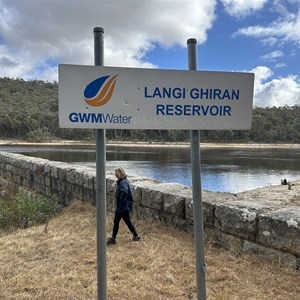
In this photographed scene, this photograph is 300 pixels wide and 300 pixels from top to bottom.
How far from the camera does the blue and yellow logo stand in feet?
7.21

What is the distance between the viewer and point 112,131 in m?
84.1

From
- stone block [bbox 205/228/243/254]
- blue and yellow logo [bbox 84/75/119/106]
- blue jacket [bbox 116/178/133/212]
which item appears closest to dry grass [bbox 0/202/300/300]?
stone block [bbox 205/228/243/254]

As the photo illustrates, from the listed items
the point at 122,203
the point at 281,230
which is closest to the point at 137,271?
the point at 122,203

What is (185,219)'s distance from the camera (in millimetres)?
5020

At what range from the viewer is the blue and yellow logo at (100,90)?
2.20m

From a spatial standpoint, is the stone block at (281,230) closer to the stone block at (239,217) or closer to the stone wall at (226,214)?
the stone wall at (226,214)

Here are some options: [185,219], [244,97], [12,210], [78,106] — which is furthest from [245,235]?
[12,210]

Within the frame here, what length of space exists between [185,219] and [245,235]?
1.10 meters

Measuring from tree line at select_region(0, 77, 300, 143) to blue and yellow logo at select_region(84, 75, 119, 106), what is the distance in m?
68.9

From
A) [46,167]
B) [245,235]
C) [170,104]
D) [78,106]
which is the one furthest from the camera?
[46,167]

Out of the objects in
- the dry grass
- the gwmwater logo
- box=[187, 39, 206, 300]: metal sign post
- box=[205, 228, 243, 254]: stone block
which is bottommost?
the dry grass

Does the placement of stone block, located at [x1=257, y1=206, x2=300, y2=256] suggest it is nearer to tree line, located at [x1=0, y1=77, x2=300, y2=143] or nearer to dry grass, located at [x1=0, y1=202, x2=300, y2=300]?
dry grass, located at [x1=0, y1=202, x2=300, y2=300]

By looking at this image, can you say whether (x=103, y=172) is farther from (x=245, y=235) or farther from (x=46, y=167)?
(x=46, y=167)

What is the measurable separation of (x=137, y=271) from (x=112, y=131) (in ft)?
266
